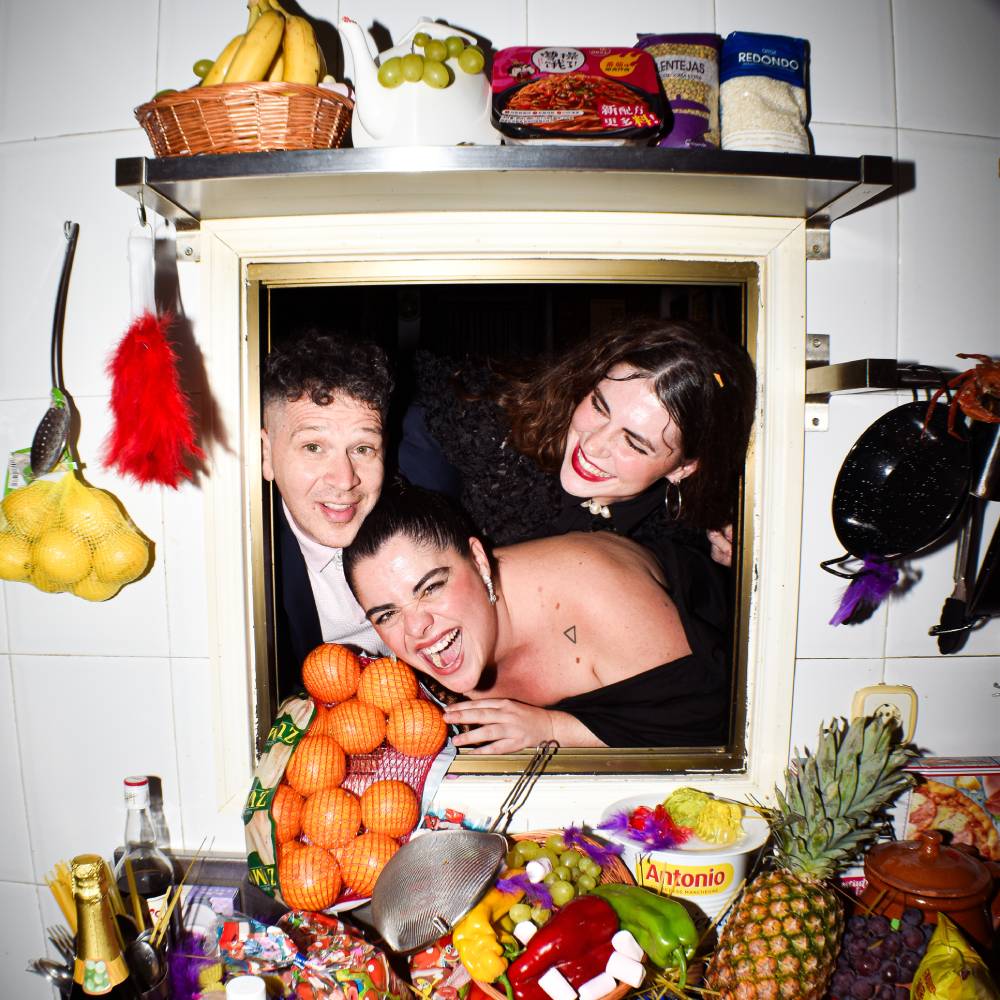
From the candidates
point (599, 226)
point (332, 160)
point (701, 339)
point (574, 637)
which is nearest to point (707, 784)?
point (574, 637)

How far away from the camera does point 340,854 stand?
1.00 m

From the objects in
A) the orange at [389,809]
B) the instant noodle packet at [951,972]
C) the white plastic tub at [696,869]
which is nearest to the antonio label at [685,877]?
the white plastic tub at [696,869]

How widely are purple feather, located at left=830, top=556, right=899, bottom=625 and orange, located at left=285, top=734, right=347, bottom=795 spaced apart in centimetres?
84

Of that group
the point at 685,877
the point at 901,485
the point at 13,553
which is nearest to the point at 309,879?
the point at 685,877

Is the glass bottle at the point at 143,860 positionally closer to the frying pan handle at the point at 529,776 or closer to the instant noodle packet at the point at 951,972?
the frying pan handle at the point at 529,776

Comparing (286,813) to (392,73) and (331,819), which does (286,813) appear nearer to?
(331,819)

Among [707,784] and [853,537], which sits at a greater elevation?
[853,537]

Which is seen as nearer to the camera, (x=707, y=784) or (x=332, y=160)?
(x=332, y=160)

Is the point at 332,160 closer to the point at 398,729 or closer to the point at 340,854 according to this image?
the point at 398,729

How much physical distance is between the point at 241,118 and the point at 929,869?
1.39 meters

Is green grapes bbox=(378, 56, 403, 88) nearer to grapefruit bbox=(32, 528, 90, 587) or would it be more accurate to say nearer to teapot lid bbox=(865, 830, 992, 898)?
grapefruit bbox=(32, 528, 90, 587)

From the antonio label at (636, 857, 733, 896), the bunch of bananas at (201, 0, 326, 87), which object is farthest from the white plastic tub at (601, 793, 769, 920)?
the bunch of bananas at (201, 0, 326, 87)

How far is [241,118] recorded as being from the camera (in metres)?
0.86

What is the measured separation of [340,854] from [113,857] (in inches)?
17.1
